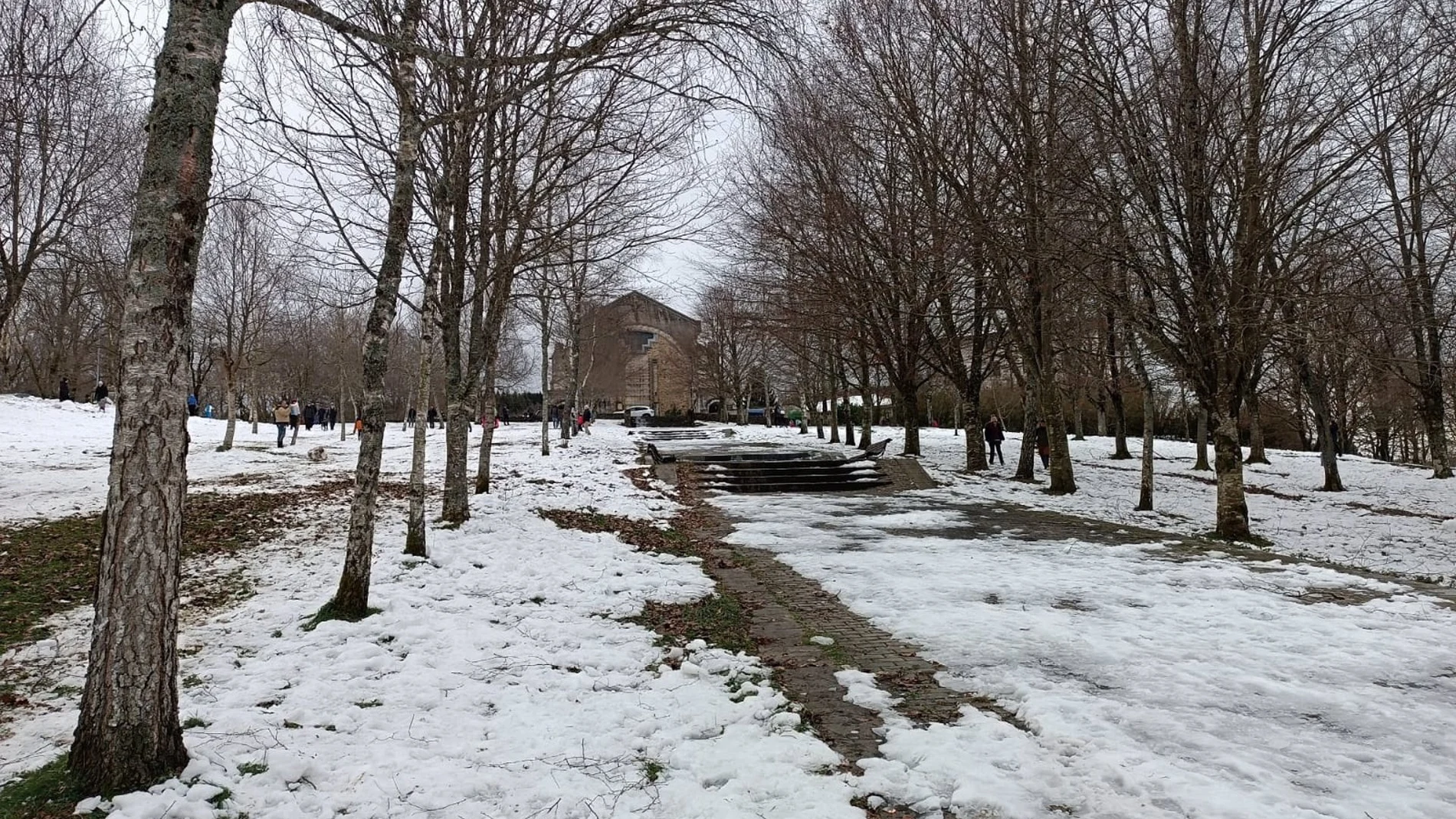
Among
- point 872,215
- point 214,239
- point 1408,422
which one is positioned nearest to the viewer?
point 872,215

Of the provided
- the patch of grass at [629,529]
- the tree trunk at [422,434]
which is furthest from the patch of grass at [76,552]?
the patch of grass at [629,529]

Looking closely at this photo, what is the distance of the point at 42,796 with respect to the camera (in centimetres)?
285

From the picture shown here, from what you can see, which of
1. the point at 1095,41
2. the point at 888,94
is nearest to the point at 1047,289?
the point at 1095,41

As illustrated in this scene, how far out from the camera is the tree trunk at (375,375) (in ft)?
17.5

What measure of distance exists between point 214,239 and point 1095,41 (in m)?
22.2

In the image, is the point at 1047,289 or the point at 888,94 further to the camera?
the point at 888,94

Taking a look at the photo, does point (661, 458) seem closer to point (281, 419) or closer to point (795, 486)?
point (795, 486)

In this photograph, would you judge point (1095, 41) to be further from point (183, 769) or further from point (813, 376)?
point (813, 376)

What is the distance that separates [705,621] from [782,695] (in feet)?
5.28

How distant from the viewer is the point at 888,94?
626 inches

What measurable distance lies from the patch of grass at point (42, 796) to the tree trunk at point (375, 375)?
2.38 meters

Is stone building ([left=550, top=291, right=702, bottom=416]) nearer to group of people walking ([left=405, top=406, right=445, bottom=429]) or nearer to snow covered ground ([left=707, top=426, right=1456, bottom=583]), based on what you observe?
group of people walking ([left=405, top=406, right=445, bottom=429])

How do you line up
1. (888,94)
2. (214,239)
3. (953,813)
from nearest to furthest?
(953,813)
(888,94)
(214,239)

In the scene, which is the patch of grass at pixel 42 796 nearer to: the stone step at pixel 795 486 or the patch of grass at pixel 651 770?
the patch of grass at pixel 651 770
